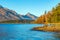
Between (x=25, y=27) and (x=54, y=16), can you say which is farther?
(x=54, y=16)

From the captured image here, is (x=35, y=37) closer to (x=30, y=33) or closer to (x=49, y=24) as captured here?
(x=30, y=33)

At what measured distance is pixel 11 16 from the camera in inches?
228

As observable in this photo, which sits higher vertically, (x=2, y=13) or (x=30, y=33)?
(x=2, y=13)

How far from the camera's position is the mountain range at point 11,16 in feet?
17.7

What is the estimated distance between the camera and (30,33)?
19.0ft

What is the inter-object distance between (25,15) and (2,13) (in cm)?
80

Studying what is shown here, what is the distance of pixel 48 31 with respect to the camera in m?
6.65

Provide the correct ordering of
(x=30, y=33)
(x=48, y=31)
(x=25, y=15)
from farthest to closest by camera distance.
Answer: (x=48, y=31)
(x=30, y=33)
(x=25, y=15)

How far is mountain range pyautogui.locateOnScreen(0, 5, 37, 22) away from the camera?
5.39 metres

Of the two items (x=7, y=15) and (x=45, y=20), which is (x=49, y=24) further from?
(x=7, y=15)

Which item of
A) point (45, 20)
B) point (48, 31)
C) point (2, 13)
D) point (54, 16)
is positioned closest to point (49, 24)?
point (45, 20)

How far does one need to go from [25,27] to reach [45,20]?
77cm

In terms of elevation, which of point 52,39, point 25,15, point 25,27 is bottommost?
point 52,39

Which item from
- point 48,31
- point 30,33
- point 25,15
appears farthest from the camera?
point 48,31
